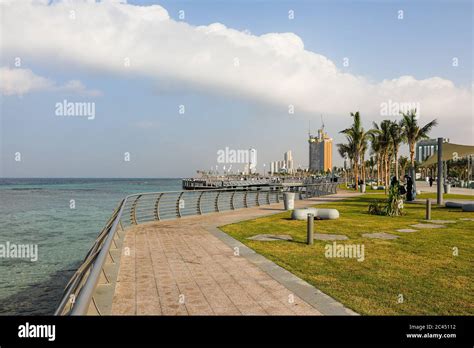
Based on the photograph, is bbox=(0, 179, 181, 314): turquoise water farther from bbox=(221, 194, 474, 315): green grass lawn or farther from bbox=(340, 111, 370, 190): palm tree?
bbox=(340, 111, 370, 190): palm tree

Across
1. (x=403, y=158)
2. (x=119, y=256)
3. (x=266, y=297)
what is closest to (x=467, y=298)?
Answer: (x=266, y=297)

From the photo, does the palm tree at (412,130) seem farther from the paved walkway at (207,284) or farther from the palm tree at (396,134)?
the paved walkway at (207,284)

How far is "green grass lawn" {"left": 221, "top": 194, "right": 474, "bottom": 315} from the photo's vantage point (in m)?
5.47

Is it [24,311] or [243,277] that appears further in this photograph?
[24,311]

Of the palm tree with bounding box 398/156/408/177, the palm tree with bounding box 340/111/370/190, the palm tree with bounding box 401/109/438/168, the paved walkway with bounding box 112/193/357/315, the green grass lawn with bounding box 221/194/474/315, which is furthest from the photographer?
the palm tree with bounding box 398/156/408/177

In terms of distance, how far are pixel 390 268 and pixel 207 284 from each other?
3875 millimetres

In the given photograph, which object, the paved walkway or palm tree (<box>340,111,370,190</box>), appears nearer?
the paved walkway

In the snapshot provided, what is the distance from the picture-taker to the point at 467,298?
18.7ft

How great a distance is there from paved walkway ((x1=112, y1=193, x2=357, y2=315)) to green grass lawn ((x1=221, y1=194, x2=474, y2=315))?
460 mm

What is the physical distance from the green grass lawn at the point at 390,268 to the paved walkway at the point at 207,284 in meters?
0.46

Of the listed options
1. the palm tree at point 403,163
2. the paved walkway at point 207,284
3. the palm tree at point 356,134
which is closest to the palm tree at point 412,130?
the palm tree at point 356,134
